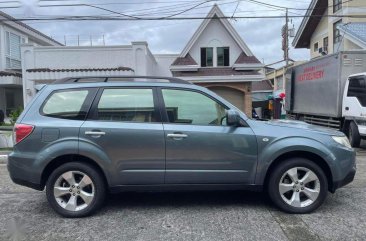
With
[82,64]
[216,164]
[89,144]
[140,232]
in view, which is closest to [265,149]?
[216,164]

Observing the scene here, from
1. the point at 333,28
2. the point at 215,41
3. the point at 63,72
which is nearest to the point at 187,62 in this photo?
the point at 215,41

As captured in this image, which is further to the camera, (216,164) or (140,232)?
(216,164)

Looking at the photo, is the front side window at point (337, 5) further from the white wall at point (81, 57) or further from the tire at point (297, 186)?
the tire at point (297, 186)

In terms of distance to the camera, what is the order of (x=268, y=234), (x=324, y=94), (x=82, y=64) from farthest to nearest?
1. (x=82, y=64)
2. (x=324, y=94)
3. (x=268, y=234)

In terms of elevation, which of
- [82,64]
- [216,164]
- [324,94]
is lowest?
[216,164]

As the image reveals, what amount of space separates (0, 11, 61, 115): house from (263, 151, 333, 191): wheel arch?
19.3m

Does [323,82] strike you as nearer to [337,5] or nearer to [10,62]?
[337,5]

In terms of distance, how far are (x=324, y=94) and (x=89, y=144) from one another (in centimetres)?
1156

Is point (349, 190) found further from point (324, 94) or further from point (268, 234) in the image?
point (324, 94)

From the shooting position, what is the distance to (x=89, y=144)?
5102mm

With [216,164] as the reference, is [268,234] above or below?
below

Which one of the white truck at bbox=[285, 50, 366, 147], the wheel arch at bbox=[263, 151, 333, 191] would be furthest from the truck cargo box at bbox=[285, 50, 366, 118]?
the wheel arch at bbox=[263, 151, 333, 191]

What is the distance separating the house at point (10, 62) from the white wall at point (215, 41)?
32.7 feet

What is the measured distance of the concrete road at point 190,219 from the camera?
4547 millimetres
